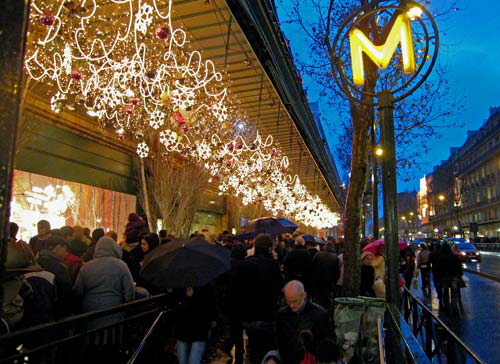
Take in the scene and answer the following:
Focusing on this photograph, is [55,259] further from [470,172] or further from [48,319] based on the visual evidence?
[470,172]

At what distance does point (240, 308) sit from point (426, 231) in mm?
152445

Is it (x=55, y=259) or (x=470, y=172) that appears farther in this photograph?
(x=470, y=172)

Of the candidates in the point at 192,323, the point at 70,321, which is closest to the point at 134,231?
the point at 192,323

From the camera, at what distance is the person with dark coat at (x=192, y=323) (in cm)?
527

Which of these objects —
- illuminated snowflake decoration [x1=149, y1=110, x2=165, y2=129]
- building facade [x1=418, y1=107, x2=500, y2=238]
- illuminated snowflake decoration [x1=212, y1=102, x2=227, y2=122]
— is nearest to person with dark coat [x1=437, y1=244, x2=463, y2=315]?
illuminated snowflake decoration [x1=212, y1=102, x2=227, y2=122]

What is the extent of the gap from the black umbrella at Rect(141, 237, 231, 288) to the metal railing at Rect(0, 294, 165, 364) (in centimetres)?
43

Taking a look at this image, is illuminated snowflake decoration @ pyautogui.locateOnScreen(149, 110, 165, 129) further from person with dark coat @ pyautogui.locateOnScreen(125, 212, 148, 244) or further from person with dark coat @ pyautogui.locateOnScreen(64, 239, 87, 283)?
person with dark coat @ pyautogui.locateOnScreen(64, 239, 87, 283)

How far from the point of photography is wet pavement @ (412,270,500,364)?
8164 millimetres

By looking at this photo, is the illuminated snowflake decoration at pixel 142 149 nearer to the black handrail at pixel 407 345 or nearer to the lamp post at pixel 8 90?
the black handrail at pixel 407 345

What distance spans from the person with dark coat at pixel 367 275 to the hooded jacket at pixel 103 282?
5854mm

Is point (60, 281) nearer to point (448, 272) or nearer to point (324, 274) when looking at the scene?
point (324, 274)

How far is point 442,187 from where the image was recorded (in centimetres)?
9475

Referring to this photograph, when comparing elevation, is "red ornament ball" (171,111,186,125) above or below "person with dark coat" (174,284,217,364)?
above

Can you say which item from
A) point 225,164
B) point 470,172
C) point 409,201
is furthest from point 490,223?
point 225,164
